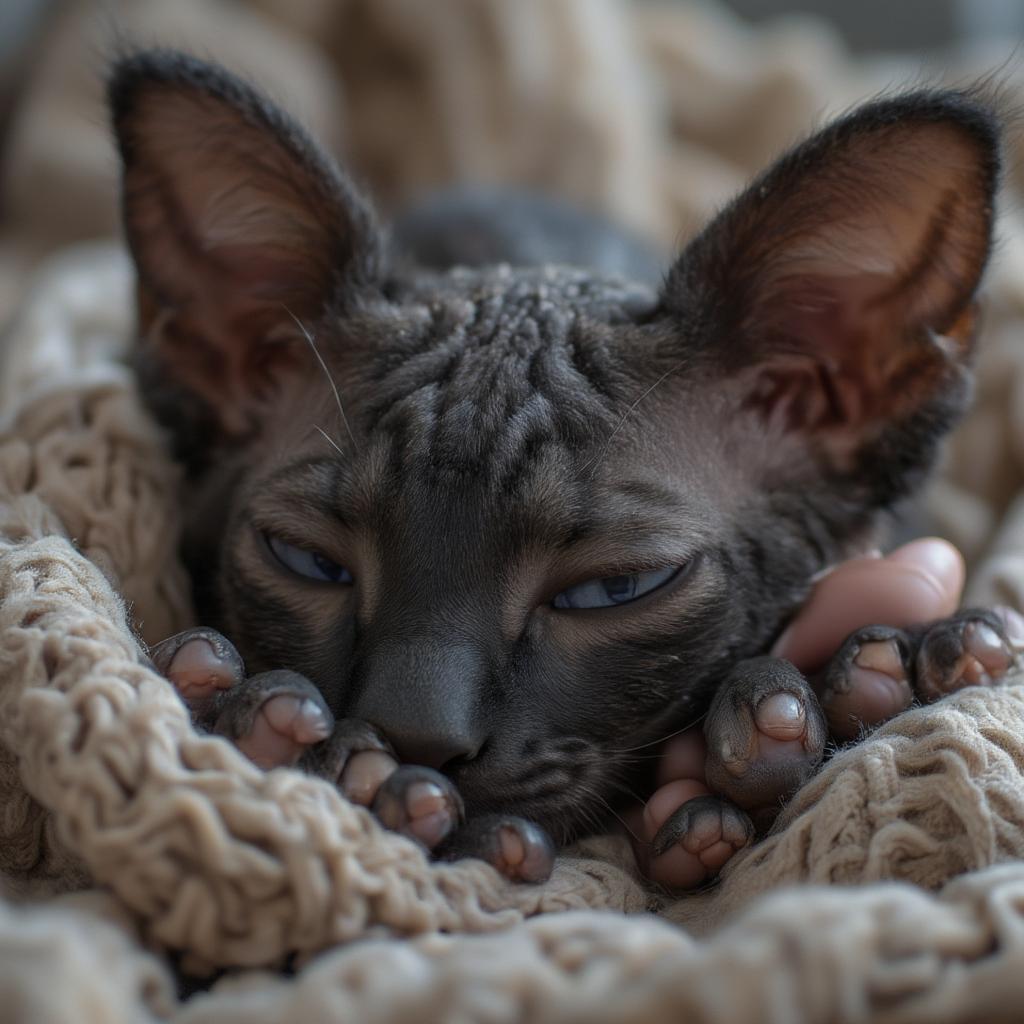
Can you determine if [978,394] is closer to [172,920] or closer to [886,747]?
[886,747]

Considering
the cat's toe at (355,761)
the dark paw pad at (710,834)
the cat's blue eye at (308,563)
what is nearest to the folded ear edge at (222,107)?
the cat's blue eye at (308,563)

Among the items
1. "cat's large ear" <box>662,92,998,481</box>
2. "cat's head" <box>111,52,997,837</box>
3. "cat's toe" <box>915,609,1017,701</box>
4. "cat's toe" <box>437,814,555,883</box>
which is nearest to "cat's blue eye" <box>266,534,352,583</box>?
"cat's head" <box>111,52,997,837</box>

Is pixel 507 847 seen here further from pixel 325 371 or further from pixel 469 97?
pixel 469 97

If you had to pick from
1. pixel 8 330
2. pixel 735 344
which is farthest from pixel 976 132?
pixel 8 330

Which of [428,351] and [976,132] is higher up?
[976,132]

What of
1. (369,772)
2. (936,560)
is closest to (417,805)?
(369,772)

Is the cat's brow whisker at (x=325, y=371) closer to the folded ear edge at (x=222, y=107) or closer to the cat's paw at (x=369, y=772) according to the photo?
the folded ear edge at (x=222, y=107)

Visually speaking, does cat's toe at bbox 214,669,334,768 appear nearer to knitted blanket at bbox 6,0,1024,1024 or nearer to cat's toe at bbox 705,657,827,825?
knitted blanket at bbox 6,0,1024,1024
